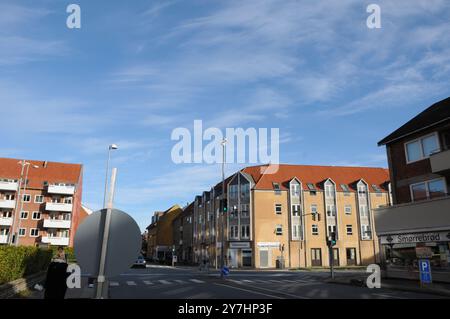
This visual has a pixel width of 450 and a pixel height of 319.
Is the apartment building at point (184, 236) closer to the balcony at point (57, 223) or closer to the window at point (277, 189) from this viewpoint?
the balcony at point (57, 223)

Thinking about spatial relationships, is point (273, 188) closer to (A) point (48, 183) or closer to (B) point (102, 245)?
(A) point (48, 183)

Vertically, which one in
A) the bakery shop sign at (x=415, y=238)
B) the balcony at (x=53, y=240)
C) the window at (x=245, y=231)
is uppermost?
the window at (x=245, y=231)

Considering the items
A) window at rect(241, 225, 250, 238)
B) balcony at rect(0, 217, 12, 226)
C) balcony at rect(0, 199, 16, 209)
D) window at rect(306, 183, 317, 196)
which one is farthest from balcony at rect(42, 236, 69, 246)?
window at rect(306, 183, 317, 196)

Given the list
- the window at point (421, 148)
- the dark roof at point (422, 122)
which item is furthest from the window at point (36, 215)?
the window at point (421, 148)

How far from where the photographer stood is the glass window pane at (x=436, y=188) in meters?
24.4

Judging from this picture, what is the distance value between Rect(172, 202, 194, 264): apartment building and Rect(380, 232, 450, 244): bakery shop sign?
6121 cm

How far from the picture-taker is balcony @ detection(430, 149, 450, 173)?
75.6 ft

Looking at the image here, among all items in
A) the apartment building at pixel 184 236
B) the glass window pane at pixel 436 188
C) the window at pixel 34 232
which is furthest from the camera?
the apartment building at pixel 184 236

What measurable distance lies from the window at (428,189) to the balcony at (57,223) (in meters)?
58.3

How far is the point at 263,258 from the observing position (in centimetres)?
5703

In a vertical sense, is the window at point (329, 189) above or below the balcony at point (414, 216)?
Result: above

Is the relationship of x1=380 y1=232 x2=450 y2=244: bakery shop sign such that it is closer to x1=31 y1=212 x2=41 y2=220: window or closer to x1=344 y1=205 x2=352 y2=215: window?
x1=344 y1=205 x2=352 y2=215: window

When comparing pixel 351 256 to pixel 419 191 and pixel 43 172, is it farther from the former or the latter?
pixel 43 172

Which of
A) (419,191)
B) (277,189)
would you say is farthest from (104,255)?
(277,189)
